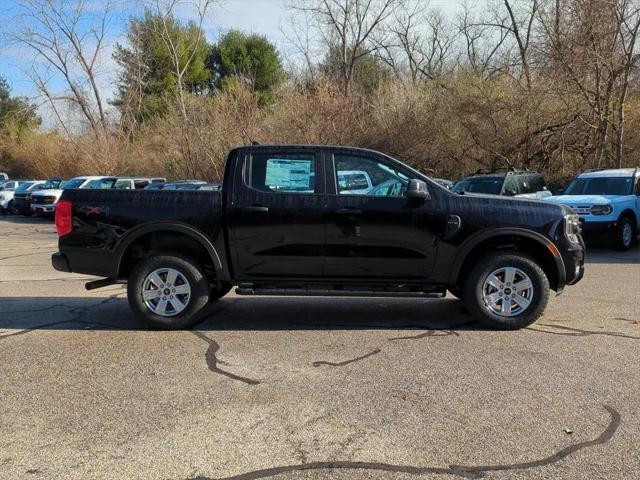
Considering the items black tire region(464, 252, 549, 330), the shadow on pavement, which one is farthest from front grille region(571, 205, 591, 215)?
black tire region(464, 252, 549, 330)

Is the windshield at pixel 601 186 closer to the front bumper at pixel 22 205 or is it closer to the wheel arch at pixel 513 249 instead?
the wheel arch at pixel 513 249

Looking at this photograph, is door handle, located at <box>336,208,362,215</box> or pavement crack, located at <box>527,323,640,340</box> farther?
door handle, located at <box>336,208,362,215</box>

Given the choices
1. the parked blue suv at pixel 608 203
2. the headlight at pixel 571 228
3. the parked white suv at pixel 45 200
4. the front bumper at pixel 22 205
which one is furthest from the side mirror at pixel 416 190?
the front bumper at pixel 22 205

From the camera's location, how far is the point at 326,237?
645 centimetres

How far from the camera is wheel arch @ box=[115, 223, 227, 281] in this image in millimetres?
6496

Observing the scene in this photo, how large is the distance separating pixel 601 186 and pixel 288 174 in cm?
1102

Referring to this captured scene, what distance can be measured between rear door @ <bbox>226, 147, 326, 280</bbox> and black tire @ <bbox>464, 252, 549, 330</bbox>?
1.68 metres

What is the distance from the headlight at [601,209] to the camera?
13757 millimetres

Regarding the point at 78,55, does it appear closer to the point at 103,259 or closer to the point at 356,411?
the point at 103,259

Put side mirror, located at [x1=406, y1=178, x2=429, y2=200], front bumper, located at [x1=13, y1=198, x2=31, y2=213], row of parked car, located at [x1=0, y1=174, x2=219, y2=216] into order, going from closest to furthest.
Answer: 1. side mirror, located at [x1=406, y1=178, x2=429, y2=200]
2. row of parked car, located at [x1=0, y1=174, x2=219, y2=216]
3. front bumper, located at [x1=13, y1=198, x2=31, y2=213]

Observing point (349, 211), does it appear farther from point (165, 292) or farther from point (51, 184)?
point (51, 184)

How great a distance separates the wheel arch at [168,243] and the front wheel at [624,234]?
35.5ft

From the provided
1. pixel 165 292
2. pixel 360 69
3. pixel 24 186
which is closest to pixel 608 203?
pixel 165 292

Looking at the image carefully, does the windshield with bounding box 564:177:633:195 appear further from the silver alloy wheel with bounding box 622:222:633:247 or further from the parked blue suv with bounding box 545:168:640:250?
the silver alloy wheel with bounding box 622:222:633:247
